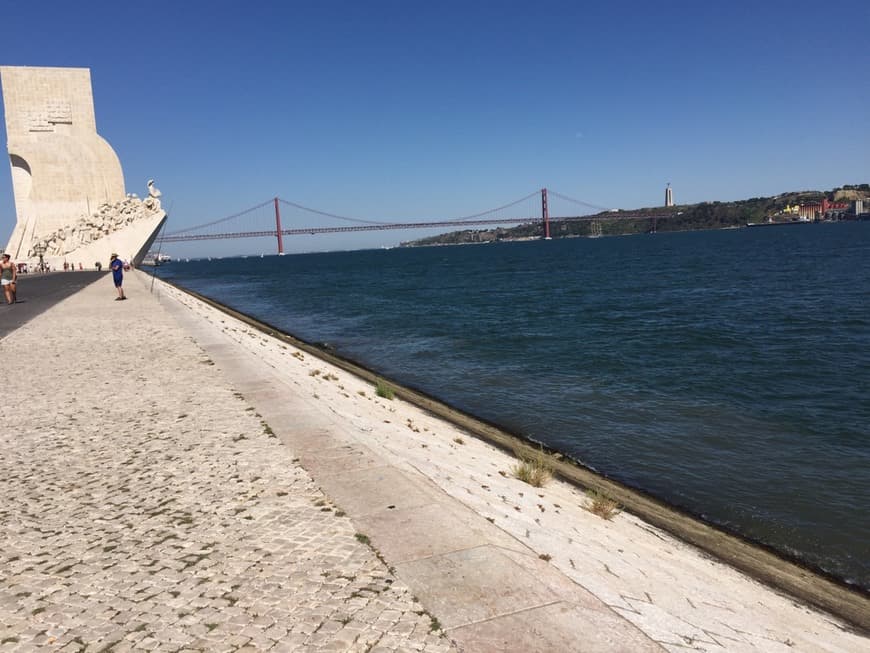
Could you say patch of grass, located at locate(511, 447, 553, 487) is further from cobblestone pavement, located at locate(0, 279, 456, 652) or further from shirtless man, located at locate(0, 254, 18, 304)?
shirtless man, located at locate(0, 254, 18, 304)

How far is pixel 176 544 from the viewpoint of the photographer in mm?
3408

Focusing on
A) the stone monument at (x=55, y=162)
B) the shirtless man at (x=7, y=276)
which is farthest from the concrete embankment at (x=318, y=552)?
the stone monument at (x=55, y=162)

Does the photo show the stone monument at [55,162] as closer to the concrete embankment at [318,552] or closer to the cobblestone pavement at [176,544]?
the cobblestone pavement at [176,544]

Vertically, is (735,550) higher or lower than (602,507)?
lower

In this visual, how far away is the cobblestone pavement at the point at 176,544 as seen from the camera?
2.59 meters

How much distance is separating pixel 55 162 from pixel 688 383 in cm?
7027

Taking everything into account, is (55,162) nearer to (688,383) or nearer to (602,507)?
(688,383)

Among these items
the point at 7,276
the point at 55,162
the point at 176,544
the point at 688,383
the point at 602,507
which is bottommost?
Answer: the point at 688,383

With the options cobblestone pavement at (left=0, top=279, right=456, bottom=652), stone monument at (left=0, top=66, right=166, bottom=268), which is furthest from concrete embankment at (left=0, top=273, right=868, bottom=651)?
stone monument at (left=0, top=66, right=166, bottom=268)

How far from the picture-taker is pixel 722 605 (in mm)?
3408

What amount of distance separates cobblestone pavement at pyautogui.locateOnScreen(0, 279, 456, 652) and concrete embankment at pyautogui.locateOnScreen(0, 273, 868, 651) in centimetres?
1

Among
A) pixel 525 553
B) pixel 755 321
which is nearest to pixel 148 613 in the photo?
pixel 525 553

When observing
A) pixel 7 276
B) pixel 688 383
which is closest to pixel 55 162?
pixel 7 276

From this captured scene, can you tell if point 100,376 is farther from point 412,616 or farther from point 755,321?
point 755,321
